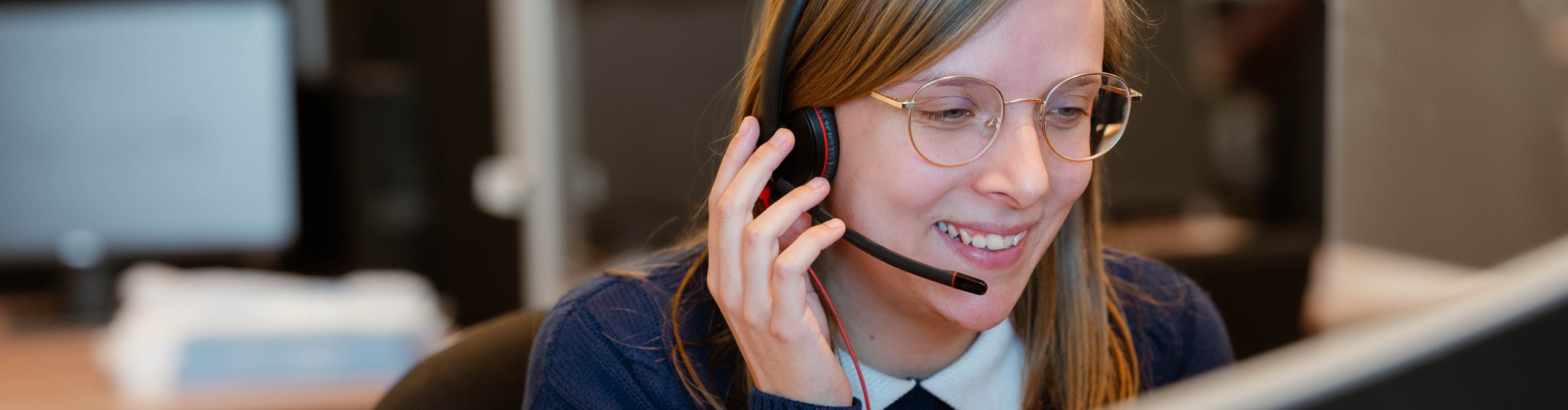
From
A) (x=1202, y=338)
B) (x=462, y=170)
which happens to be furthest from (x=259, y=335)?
(x=1202, y=338)

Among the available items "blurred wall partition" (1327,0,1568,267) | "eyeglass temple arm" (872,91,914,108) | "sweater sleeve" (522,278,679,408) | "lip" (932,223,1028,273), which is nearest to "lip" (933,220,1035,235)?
"lip" (932,223,1028,273)

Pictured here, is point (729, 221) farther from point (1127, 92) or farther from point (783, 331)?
point (1127, 92)

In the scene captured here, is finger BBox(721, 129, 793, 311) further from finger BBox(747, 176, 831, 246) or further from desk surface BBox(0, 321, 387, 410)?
desk surface BBox(0, 321, 387, 410)

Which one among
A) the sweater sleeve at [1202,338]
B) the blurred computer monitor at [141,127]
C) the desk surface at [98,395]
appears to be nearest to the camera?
the sweater sleeve at [1202,338]

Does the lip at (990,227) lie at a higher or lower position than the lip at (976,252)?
higher

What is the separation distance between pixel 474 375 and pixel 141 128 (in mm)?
1210

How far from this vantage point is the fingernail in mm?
835

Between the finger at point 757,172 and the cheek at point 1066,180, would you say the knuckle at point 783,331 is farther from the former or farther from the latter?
the cheek at point 1066,180

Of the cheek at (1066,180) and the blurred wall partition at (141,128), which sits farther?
the blurred wall partition at (141,128)

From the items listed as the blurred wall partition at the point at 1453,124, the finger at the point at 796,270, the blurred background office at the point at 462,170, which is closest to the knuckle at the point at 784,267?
the finger at the point at 796,270

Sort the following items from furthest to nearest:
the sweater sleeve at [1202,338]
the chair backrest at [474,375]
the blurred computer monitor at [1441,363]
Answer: the sweater sleeve at [1202,338] → the chair backrest at [474,375] → the blurred computer monitor at [1441,363]

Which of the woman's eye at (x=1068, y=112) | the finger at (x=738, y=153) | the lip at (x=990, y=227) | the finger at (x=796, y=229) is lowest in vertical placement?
the finger at (x=796, y=229)

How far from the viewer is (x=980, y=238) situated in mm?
851

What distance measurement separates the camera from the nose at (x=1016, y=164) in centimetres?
80
